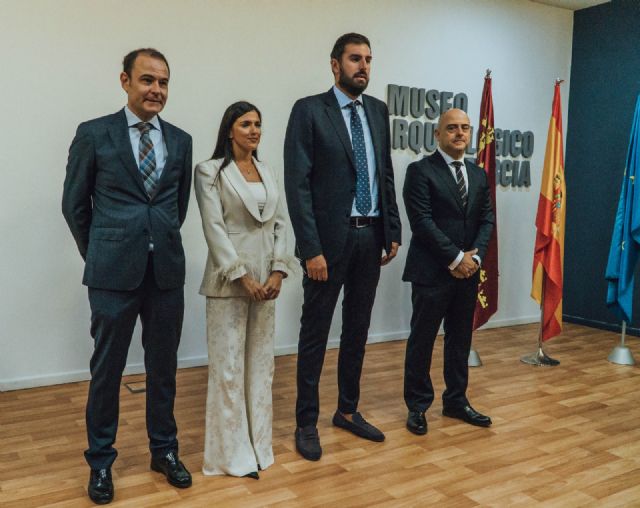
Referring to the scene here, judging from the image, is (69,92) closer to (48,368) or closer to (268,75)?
(268,75)

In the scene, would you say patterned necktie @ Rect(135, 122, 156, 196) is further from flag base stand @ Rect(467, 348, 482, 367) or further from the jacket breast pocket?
flag base stand @ Rect(467, 348, 482, 367)

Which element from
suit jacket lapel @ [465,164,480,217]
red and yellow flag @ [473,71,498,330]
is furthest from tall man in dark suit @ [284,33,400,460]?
red and yellow flag @ [473,71,498,330]

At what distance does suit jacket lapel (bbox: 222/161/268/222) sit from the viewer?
252 cm

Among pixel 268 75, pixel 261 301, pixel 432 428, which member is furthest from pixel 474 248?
pixel 268 75

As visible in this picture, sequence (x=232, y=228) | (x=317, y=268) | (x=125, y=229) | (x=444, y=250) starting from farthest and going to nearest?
(x=444, y=250), (x=317, y=268), (x=232, y=228), (x=125, y=229)

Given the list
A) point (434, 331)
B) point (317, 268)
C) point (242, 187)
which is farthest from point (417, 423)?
point (242, 187)

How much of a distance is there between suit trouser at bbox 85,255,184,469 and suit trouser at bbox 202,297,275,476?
6.2 inches

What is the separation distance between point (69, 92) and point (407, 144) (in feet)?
8.30

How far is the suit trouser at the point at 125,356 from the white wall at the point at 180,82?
1.58 meters

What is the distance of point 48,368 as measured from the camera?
3.84 metres

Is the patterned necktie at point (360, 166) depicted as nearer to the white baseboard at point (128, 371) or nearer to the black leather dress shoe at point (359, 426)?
the black leather dress shoe at point (359, 426)

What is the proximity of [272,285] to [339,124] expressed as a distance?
0.81 m

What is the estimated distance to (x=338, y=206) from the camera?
282 cm

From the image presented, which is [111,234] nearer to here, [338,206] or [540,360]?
[338,206]
